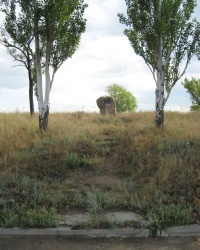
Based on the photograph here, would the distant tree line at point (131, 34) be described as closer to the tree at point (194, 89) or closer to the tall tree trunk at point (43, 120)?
the tall tree trunk at point (43, 120)

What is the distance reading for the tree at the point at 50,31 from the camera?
50.6 ft

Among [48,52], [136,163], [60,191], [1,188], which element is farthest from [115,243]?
[48,52]

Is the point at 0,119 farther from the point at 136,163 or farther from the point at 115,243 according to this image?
the point at 115,243

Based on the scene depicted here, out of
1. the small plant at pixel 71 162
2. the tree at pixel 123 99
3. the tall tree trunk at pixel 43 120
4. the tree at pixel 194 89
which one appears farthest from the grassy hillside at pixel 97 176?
the tree at pixel 123 99

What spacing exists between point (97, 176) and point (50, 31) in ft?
28.0

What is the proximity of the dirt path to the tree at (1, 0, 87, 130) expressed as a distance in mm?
9506

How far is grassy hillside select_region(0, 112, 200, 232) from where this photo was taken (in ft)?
22.6

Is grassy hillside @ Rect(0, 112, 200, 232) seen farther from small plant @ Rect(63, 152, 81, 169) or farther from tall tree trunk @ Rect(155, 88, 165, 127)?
tall tree trunk @ Rect(155, 88, 165, 127)

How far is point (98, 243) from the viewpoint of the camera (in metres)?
6.07

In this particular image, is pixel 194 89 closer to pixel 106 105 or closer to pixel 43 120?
pixel 106 105

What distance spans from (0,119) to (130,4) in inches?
347

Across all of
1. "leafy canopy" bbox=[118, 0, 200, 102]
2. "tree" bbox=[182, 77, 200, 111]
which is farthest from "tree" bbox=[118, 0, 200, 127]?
"tree" bbox=[182, 77, 200, 111]

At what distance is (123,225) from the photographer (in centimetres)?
644

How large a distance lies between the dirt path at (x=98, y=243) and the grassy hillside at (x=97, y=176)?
1.14ft
